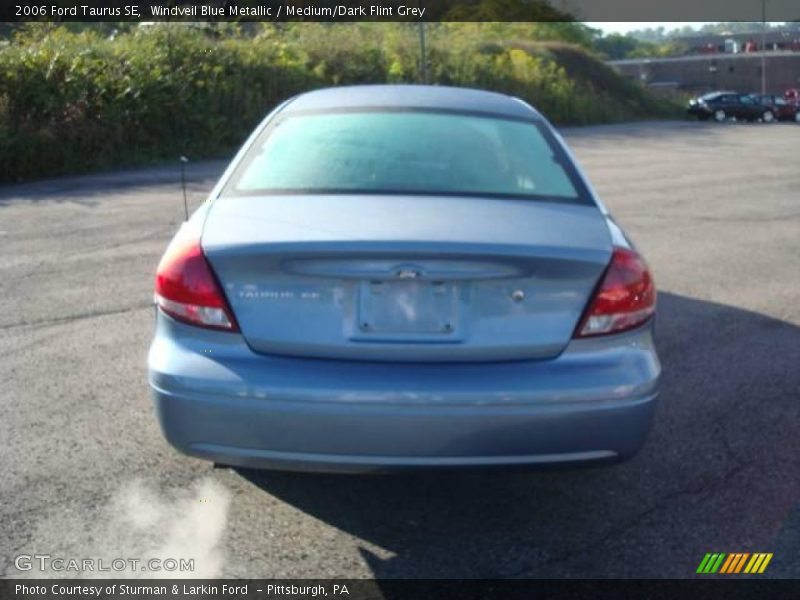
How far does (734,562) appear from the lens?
3.77m

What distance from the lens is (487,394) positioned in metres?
3.47

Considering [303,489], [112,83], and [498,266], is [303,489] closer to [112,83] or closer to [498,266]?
[498,266]

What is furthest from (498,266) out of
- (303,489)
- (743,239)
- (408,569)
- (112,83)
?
(112,83)

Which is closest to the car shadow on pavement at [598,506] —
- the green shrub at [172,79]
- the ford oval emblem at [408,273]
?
the ford oval emblem at [408,273]

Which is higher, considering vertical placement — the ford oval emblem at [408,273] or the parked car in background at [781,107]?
the ford oval emblem at [408,273]

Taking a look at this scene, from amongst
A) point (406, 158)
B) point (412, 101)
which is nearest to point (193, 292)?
point (406, 158)

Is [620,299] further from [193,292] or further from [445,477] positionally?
[193,292]

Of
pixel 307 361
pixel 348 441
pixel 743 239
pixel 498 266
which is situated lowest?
pixel 743 239

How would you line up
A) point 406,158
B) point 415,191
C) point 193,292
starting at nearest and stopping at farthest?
point 193,292 → point 415,191 → point 406,158

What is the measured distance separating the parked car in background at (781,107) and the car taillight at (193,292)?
47099 millimetres

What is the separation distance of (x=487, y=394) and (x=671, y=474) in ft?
4.70

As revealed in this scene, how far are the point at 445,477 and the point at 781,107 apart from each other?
47150 mm

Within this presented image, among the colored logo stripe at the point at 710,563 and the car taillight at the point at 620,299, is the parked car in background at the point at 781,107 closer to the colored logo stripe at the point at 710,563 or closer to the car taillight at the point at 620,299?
the car taillight at the point at 620,299

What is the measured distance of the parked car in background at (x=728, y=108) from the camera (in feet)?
151
